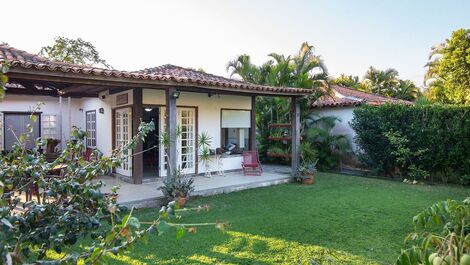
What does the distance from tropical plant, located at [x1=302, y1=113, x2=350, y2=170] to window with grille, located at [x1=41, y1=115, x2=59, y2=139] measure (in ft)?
36.5

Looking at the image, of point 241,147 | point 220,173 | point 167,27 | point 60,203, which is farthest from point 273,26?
point 60,203

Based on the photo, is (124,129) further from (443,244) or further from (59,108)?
(443,244)

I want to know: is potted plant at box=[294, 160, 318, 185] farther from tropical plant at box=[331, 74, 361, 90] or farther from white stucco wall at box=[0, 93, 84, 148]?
tropical plant at box=[331, 74, 361, 90]

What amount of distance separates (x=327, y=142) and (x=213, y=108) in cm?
575

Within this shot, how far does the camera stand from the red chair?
1154 centimetres

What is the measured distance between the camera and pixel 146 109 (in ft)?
34.8

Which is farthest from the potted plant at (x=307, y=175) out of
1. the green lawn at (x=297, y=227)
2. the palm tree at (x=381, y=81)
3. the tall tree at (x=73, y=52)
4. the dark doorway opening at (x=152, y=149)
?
the tall tree at (x=73, y=52)

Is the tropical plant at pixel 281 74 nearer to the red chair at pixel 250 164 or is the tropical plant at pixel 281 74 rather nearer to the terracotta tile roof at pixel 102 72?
the terracotta tile roof at pixel 102 72

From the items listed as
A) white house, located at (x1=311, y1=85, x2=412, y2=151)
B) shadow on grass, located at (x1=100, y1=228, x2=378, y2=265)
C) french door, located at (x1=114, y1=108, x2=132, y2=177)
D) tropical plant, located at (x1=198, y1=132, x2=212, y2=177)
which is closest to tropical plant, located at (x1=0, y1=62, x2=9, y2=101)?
shadow on grass, located at (x1=100, y1=228, x2=378, y2=265)

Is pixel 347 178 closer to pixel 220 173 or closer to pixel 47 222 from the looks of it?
pixel 220 173

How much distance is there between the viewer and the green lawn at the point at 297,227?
187 inches

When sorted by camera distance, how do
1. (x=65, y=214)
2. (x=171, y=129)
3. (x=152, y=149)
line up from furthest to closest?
(x=152, y=149), (x=171, y=129), (x=65, y=214)

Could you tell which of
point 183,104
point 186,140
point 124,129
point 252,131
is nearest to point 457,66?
point 252,131

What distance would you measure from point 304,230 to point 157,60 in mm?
20143
